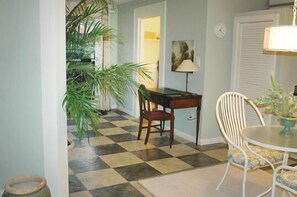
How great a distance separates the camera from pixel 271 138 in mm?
2484

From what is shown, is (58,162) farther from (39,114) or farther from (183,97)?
(183,97)

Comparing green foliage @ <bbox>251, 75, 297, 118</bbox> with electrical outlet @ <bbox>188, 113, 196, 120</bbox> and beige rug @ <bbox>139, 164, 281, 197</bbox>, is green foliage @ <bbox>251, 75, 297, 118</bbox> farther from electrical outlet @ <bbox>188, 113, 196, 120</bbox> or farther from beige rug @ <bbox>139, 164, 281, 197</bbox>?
electrical outlet @ <bbox>188, 113, 196, 120</bbox>

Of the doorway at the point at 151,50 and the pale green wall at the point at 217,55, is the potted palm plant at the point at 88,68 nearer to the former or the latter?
the pale green wall at the point at 217,55

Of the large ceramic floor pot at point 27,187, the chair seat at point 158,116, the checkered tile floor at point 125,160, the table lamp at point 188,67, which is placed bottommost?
the checkered tile floor at point 125,160

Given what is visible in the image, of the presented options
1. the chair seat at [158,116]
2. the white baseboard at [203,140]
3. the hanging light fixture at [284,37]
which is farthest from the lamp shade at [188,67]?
the hanging light fixture at [284,37]

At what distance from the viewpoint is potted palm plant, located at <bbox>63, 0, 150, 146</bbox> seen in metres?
2.56

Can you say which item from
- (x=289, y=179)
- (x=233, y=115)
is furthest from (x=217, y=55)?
(x=289, y=179)

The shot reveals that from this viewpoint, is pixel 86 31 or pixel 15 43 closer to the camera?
pixel 15 43

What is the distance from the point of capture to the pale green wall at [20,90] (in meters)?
2.42

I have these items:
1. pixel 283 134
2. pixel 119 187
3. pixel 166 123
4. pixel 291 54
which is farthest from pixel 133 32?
pixel 283 134

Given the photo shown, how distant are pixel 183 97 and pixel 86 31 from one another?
1964 millimetres

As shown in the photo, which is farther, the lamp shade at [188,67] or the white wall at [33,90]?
the lamp shade at [188,67]

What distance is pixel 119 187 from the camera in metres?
3.10

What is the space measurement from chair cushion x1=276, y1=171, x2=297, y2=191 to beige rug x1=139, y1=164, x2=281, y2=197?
72 cm
